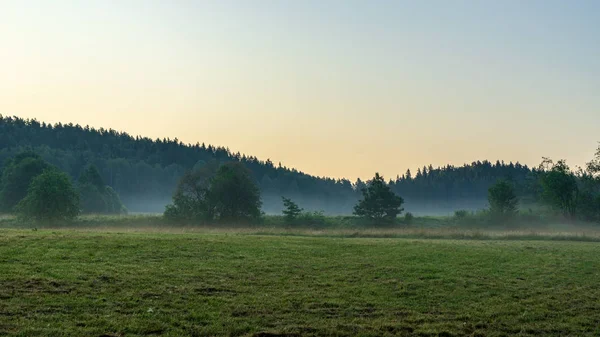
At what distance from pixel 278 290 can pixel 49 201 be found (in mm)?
58640

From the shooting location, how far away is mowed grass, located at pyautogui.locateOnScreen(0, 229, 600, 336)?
50.2 feet

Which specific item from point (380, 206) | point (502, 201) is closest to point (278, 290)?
point (380, 206)

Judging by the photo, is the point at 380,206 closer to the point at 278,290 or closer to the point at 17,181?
the point at 278,290

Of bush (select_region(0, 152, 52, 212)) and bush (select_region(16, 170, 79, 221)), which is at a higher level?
bush (select_region(0, 152, 52, 212))

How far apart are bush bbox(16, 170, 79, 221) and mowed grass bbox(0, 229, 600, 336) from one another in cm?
4355

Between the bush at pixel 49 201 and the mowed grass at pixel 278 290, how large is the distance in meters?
43.5

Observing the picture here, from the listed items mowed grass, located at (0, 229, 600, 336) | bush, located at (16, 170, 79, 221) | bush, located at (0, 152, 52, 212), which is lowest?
mowed grass, located at (0, 229, 600, 336)

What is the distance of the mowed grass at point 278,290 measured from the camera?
15.3m

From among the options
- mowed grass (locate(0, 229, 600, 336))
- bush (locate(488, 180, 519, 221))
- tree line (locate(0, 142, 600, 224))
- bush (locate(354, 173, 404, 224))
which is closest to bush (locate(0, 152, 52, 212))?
tree line (locate(0, 142, 600, 224))

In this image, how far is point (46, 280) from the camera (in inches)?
742

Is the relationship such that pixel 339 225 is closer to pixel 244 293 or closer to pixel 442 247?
pixel 442 247

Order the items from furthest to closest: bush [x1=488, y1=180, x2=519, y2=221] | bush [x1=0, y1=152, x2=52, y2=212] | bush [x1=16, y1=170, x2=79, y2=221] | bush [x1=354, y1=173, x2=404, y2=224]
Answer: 1. bush [x1=0, y1=152, x2=52, y2=212]
2. bush [x1=488, y1=180, x2=519, y2=221]
3. bush [x1=354, y1=173, x2=404, y2=224]
4. bush [x1=16, y1=170, x2=79, y2=221]

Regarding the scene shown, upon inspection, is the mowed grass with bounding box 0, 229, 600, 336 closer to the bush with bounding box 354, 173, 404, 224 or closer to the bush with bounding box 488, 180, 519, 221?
the bush with bounding box 354, 173, 404, 224

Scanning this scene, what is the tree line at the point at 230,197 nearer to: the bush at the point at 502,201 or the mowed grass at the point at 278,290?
the bush at the point at 502,201
